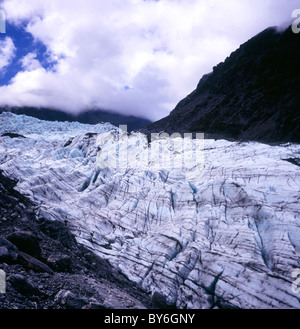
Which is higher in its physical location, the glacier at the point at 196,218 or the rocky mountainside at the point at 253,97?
the rocky mountainside at the point at 253,97

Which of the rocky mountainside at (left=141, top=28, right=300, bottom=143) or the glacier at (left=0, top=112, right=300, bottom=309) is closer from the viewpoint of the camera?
the glacier at (left=0, top=112, right=300, bottom=309)

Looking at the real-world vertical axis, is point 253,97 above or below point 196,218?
above

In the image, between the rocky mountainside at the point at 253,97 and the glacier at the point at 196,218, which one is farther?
the rocky mountainside at the point at 253,97

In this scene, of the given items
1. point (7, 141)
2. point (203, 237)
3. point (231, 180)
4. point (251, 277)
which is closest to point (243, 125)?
point (231, 180)

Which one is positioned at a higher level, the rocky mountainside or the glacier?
the rocky mountainside
